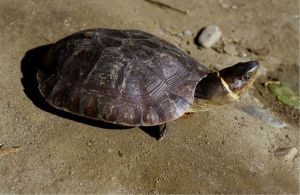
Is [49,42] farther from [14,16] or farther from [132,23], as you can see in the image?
[132,23]

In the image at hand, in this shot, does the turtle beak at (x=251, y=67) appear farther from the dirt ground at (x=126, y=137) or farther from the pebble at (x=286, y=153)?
the pebble at (x=286, y=153)

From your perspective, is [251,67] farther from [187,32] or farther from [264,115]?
[187,32]

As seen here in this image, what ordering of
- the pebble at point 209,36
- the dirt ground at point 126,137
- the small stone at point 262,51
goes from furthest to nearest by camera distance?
1. the small stone at point 262,51
2. the pebble at point 209,36
3. the dirt ground at point 126,137

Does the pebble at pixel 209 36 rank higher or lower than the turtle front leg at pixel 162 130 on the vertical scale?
higher

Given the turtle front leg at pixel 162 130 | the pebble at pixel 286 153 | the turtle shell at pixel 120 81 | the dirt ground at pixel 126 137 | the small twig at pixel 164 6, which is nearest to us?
the dirt ground at pixel 126 137

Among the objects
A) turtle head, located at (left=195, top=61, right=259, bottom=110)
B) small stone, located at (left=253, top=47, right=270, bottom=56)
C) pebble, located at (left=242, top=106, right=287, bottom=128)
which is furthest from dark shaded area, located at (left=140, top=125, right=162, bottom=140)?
small stone, located at (left=253, top=47, right=270, bottom=56)

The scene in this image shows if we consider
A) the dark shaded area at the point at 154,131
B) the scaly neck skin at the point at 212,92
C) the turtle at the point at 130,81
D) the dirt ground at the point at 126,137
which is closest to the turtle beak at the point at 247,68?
the turtle at the point at 130,81
